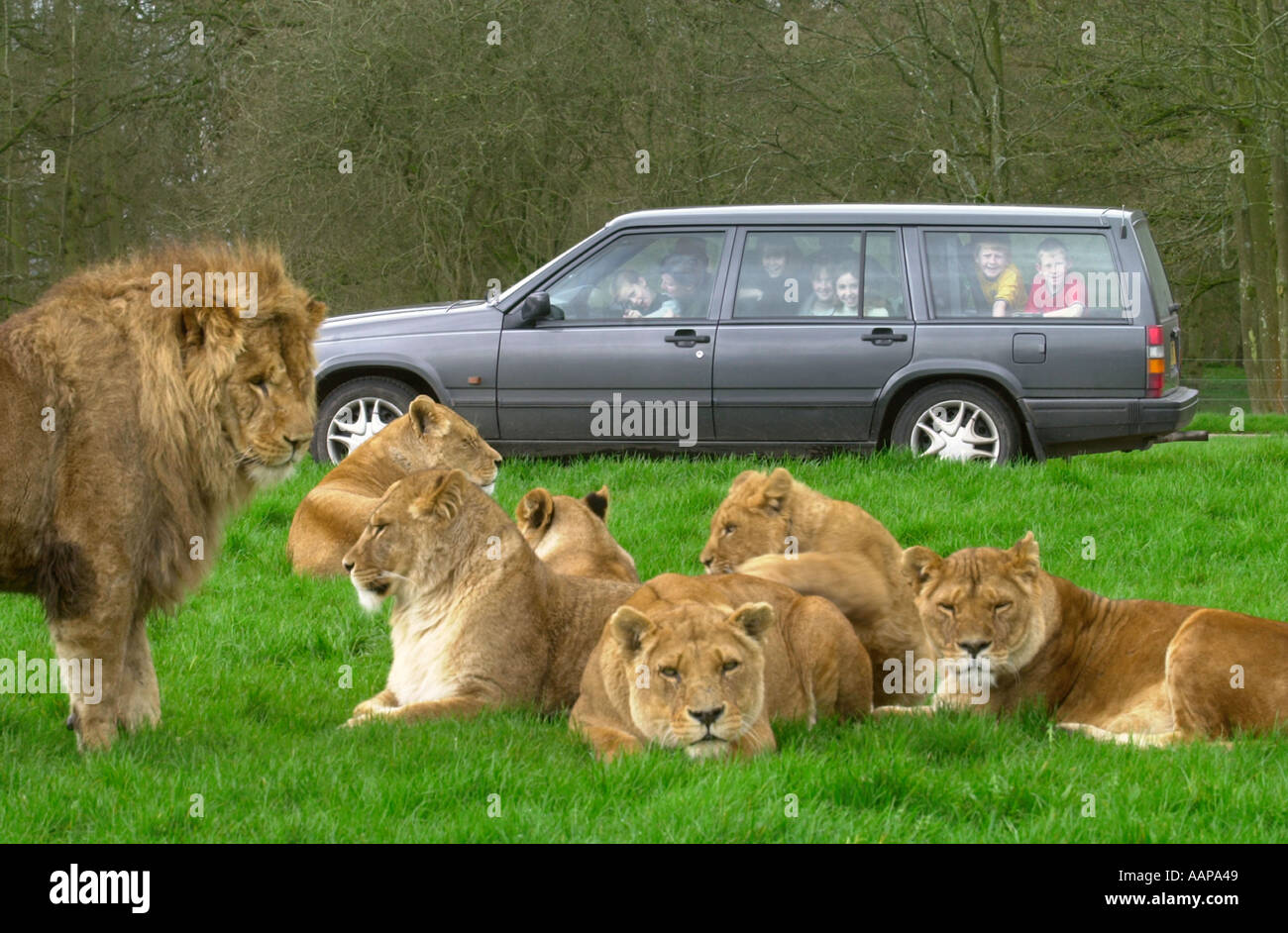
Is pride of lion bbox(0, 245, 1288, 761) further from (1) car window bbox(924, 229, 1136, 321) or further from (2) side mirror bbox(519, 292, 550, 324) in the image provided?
(1) car window bbox(924, 229, 1136, 321)

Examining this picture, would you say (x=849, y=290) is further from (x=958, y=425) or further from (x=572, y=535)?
(x=572, y=535)

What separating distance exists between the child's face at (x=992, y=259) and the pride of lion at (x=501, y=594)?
5.08 metres

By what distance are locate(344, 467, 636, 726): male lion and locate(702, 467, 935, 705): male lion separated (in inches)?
34.9

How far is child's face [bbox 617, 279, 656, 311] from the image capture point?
38.9ft

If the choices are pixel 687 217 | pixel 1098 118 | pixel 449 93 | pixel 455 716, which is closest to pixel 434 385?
pixel 687 217

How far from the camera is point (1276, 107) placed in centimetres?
1809

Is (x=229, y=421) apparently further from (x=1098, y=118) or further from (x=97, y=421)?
(x=1098, y=118)

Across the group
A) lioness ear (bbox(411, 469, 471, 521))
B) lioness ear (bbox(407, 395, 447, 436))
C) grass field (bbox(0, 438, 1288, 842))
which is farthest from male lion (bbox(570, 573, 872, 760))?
lioness ear (bbox(407, 395, 447, 436))

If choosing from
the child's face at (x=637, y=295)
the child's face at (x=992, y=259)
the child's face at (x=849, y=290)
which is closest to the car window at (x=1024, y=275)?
the child's face at (x=992, y=259)

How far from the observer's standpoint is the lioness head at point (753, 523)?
283 inches

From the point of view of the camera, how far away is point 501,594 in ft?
20.9

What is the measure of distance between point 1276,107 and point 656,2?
8581 mm

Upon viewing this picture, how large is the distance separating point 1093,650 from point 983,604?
58 cm

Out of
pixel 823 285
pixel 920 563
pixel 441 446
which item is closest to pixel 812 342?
pixel 823 285
